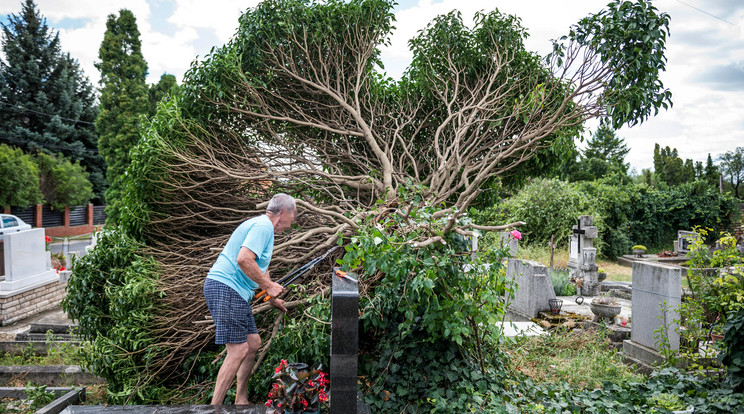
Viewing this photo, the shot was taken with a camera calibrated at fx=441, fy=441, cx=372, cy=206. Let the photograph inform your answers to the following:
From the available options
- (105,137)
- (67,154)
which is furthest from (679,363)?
(67,154)

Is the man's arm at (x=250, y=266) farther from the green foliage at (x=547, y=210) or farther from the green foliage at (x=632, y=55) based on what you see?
the green foliage at (x=547, y=210)

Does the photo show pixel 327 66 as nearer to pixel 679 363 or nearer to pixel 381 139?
pixel 381 139

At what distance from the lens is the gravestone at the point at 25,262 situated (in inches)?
323

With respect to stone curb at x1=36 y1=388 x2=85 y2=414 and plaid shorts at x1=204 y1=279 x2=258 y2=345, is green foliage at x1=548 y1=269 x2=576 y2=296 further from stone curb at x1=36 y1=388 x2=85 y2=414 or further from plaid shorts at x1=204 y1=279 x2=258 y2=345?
stone curb at x1=36 y1=388 x2=85 y2=414

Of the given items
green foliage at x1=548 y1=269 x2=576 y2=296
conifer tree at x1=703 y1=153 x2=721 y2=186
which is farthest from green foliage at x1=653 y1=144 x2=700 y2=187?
green foliage at x1=548 y1=269 x2=576 y2=296

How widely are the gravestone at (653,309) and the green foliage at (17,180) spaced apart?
23087mm

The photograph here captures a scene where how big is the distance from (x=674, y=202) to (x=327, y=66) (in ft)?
65.9

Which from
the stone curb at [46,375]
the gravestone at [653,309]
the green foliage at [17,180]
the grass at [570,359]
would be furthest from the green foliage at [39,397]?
the green foliage at [17,180]

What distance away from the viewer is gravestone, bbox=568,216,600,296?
10914mm

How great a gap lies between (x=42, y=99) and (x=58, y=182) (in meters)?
7.65

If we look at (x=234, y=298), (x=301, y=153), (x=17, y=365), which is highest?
(x=301, y=153)

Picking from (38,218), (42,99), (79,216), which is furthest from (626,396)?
(42,99)

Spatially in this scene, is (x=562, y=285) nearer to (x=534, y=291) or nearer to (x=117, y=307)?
(x=534, y=291)

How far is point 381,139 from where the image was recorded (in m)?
7.00
